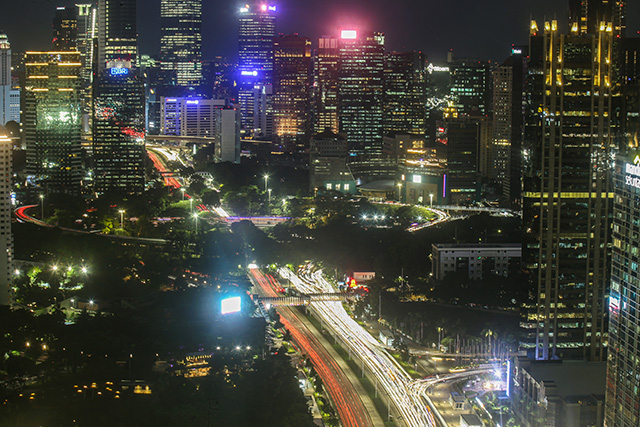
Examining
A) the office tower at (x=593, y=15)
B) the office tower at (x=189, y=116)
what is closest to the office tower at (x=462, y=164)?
the office tower at (x=593, y=15)

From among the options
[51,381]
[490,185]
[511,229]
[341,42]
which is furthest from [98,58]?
[51,381]

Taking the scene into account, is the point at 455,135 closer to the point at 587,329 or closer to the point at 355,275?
the point at 355,275

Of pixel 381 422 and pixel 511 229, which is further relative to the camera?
pixel 511 229

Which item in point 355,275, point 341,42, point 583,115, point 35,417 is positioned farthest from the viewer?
point 341,42

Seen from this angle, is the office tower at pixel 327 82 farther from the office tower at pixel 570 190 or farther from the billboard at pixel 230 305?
the office tower at pixel 570 190

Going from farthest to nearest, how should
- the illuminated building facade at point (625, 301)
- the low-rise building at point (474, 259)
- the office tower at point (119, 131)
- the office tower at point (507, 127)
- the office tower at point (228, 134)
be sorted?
the office tower at point (228, 134), the office tower at point (507, 127), the office tower at point (119, 131), the low-rise building at point (474, 259), the illuminated building facade at point (625, 301)

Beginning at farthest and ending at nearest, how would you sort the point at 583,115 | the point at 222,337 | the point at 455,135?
the point at 455,135
the point at 222,337
the point at 583,115
